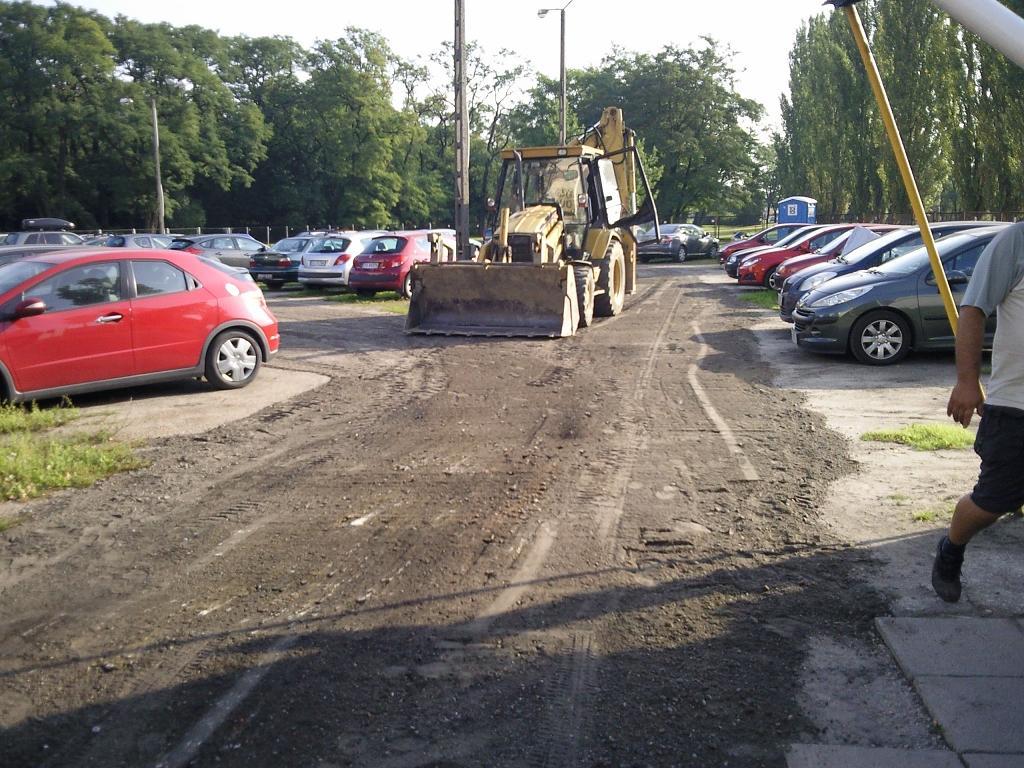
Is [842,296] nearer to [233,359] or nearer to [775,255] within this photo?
[233,359]

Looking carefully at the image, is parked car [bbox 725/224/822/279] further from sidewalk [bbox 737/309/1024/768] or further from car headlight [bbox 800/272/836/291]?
sidewalk [bbox 737/309/1024/768]

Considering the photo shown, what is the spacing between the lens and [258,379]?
481 inches

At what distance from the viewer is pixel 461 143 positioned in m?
22.7

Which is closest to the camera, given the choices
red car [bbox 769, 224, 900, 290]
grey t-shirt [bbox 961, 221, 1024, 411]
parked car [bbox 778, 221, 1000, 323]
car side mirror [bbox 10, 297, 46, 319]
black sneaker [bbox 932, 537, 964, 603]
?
grey t-shirt [bbox 961, 221, 1024, 411]

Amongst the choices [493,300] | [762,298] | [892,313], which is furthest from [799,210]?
[892,313]

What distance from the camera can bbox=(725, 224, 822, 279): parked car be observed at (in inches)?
1056

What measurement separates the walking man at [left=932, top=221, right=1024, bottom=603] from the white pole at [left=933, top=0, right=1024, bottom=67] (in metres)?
0.81

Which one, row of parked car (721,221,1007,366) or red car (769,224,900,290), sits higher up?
red car (769,224,900,290)

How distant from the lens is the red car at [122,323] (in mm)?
9680

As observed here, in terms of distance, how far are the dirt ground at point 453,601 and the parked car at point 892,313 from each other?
150 inches

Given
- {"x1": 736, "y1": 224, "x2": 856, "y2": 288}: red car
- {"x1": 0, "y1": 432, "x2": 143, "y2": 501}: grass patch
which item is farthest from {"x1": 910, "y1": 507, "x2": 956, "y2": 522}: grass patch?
{"x1": 736, "y1": 224, "x2": 856, "y2": 288}: red car

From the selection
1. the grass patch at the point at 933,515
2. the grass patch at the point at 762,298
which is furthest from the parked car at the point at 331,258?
the grass patch at the point at 933,515

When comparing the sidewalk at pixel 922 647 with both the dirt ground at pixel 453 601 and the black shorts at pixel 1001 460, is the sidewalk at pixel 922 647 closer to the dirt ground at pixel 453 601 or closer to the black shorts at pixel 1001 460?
the dirt ground at pixel 453 601

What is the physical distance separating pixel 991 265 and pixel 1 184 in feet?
186
